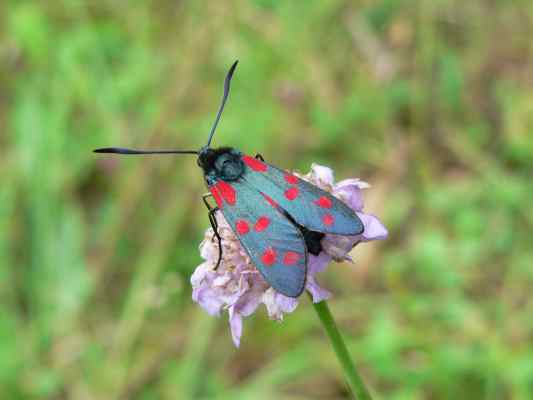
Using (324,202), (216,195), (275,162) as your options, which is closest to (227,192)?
(216,195)

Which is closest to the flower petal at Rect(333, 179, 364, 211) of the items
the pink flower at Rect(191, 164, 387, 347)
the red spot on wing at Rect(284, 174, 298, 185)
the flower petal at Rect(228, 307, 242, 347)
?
the pink flower at Rect(191, 164, 387, 347)

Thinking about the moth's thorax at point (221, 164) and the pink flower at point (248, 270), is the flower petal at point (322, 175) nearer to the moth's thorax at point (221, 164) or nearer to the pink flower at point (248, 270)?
the pink flower at point (248, 270)

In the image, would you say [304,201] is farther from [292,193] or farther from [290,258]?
[290,258]

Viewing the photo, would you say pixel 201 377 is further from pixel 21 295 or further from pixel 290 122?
pixel 290 122

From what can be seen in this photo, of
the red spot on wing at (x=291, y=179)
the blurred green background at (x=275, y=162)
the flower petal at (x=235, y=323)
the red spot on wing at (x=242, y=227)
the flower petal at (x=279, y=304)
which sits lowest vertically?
the flower petal at (x=279, y=304)

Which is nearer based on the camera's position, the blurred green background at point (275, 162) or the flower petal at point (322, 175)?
the flower petal at point (322, 175)

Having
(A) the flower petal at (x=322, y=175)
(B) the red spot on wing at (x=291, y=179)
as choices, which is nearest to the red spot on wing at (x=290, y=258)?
(B) the red spot on wing at (x=291, y=179)
